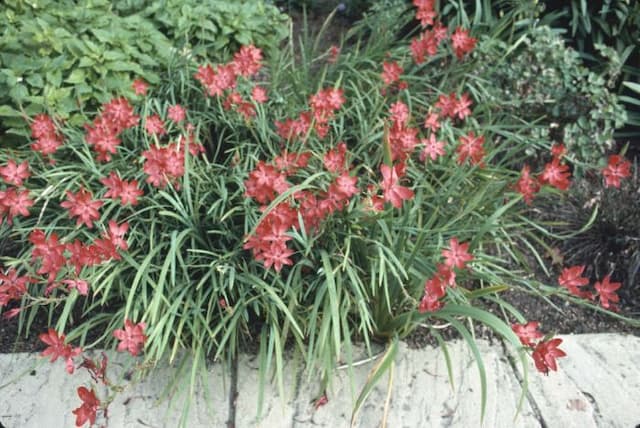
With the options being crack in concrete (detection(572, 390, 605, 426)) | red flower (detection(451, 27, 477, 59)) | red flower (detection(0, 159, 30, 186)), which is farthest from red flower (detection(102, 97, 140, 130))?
crack in concrete (detection(572, 390, 605, 426))

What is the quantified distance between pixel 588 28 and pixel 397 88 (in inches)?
41.2

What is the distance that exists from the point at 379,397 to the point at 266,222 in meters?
0.74

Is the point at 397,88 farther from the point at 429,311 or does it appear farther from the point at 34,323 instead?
the point at 34,323

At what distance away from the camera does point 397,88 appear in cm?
313

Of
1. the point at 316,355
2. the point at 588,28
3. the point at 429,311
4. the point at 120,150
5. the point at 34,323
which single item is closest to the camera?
the point at 429,311

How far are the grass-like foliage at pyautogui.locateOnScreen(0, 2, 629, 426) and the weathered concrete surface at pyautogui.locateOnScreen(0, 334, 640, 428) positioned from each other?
11cm

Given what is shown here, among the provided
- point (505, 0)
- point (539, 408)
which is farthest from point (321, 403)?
point (505, 0)

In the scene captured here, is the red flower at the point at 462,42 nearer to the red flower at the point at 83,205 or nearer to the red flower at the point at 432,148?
the red flower at the point at 432,148

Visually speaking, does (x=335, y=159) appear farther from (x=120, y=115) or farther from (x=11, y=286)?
(x=11, y=286)

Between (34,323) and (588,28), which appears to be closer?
(34,323)

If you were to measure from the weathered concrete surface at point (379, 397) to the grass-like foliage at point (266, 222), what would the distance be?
110 mm

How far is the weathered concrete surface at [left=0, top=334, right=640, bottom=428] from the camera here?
222 cm

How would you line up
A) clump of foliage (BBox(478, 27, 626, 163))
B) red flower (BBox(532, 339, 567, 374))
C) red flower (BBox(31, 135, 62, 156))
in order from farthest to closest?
1. clump of foliage (BBox(478, 27, 626, 163))
2. red flower (BBox(31, 135, 62, 156))
3. red flower (BBox(532, 339, 567, 374))

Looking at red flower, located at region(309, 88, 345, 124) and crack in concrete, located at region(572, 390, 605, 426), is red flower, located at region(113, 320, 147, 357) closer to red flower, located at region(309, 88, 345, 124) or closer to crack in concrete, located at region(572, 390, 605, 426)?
red flower, located at region(309, 88, 345, 124)
